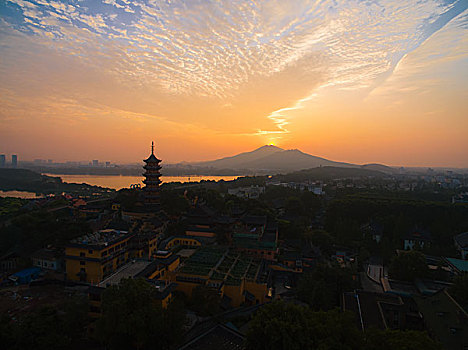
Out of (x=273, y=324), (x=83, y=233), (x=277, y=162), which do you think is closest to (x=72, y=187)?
Result: (x=83, y=233)

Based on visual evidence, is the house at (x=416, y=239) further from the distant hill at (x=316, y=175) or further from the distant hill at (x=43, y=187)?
the distant hill at (x=43, y=187)

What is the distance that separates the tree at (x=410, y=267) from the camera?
44.5ft

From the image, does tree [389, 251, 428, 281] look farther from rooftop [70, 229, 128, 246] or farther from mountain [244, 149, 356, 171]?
mountain [244, 149, 356, 171]

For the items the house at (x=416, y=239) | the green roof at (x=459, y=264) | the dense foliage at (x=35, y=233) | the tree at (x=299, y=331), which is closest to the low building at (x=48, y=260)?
the dense foliage at (x=35, y=233)

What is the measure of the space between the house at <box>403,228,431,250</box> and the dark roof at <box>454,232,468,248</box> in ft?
5.23

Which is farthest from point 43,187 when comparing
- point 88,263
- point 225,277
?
point 225,277

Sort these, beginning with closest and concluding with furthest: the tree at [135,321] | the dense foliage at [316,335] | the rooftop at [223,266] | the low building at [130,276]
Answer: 1. the dense foliage at [316,335]
2. the tree at [135,321]
3. the low building at [130,276]
4. the rooftop at [223,266]

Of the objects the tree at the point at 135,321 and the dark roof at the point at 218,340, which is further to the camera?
the dark roof at the point at 218,340

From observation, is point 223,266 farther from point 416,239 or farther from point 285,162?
point 285,162

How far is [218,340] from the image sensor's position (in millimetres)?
7227

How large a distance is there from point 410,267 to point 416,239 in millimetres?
6455

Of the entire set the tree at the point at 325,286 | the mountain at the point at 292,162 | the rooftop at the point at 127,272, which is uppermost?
the mountain at the point at 292,162

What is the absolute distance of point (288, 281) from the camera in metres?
13.7

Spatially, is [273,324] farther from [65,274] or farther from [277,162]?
[277,162]
